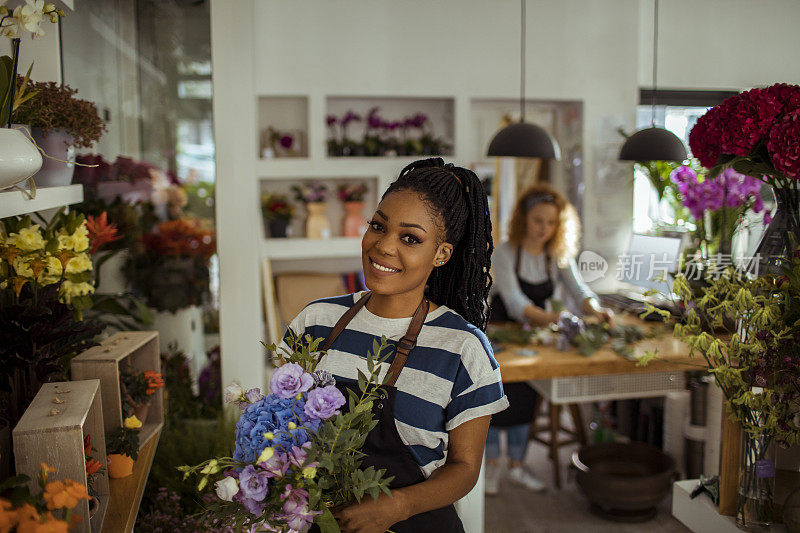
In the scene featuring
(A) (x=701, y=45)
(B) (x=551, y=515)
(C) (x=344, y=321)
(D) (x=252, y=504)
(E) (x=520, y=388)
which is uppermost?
(A) (x=701, y=45)

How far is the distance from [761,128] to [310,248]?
327 cm

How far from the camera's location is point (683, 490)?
1.82m

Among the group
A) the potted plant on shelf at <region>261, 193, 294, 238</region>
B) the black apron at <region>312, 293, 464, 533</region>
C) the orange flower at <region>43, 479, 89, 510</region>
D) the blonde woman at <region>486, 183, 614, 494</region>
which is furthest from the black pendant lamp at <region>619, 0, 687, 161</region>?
the orange flower at <region>43, 479, 89, 510</region>

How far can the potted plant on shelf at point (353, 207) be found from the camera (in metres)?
4.52

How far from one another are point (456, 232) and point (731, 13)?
152 inches

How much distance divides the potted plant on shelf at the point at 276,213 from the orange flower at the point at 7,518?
141 inches

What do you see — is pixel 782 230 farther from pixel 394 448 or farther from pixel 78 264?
pixel 78 264

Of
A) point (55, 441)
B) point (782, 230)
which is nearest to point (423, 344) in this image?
point (55, 441)

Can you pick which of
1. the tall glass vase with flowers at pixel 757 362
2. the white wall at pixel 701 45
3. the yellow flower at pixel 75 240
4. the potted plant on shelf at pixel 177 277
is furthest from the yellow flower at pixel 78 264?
the white wall at pixel 701 45

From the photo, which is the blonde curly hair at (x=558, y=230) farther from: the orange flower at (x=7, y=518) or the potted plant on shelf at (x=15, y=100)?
the orange flower at (x=7, y=518)

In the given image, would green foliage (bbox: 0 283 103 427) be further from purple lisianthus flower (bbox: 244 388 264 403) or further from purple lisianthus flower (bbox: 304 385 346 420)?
purple lisianthus flower (bbox: 304 385 346 420)

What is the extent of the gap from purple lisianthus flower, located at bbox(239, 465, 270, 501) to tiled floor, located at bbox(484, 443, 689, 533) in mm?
2462

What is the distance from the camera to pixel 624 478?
126 inches

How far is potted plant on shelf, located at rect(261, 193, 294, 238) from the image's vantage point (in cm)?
436
